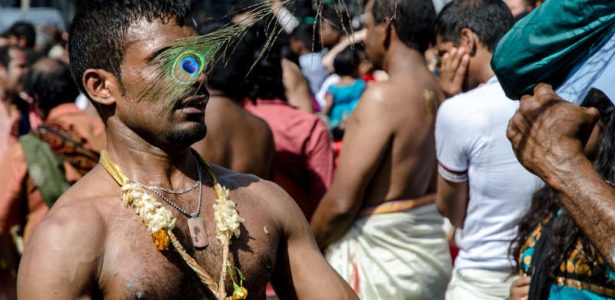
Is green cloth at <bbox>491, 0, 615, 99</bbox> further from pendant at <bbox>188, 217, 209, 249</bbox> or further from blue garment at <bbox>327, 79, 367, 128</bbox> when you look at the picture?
blue garment at <bbox>327, 79, 367, 128</bbox>

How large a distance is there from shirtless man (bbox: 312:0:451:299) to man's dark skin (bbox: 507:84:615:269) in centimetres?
225

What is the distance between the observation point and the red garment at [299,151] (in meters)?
5.22

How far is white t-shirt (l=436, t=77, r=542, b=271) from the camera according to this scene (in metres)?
4.06

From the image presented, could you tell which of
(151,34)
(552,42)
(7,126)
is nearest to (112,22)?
(151,34)

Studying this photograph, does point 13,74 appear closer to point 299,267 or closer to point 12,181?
point 12,181

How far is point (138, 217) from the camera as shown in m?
2.55

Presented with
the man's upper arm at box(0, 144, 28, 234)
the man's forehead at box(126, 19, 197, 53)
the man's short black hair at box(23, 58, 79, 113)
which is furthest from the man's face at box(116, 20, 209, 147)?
the man's short black hair at box(23, 58, 79, 113)

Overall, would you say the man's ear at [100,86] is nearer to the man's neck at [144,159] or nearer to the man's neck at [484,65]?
the man's neck at [144,159]

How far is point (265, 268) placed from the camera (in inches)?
106

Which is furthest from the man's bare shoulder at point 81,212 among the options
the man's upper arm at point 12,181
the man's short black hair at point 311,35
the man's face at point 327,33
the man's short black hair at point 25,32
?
Result: the man's short black hair at point 25,32

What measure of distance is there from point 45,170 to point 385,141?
180 centimetres

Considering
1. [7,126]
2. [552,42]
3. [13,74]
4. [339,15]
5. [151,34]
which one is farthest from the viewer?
[13,74]

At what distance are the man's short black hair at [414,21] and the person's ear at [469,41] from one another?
49 cm

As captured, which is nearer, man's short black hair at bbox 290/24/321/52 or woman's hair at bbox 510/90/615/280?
man's short black hair at bbox 290/24/321/52
